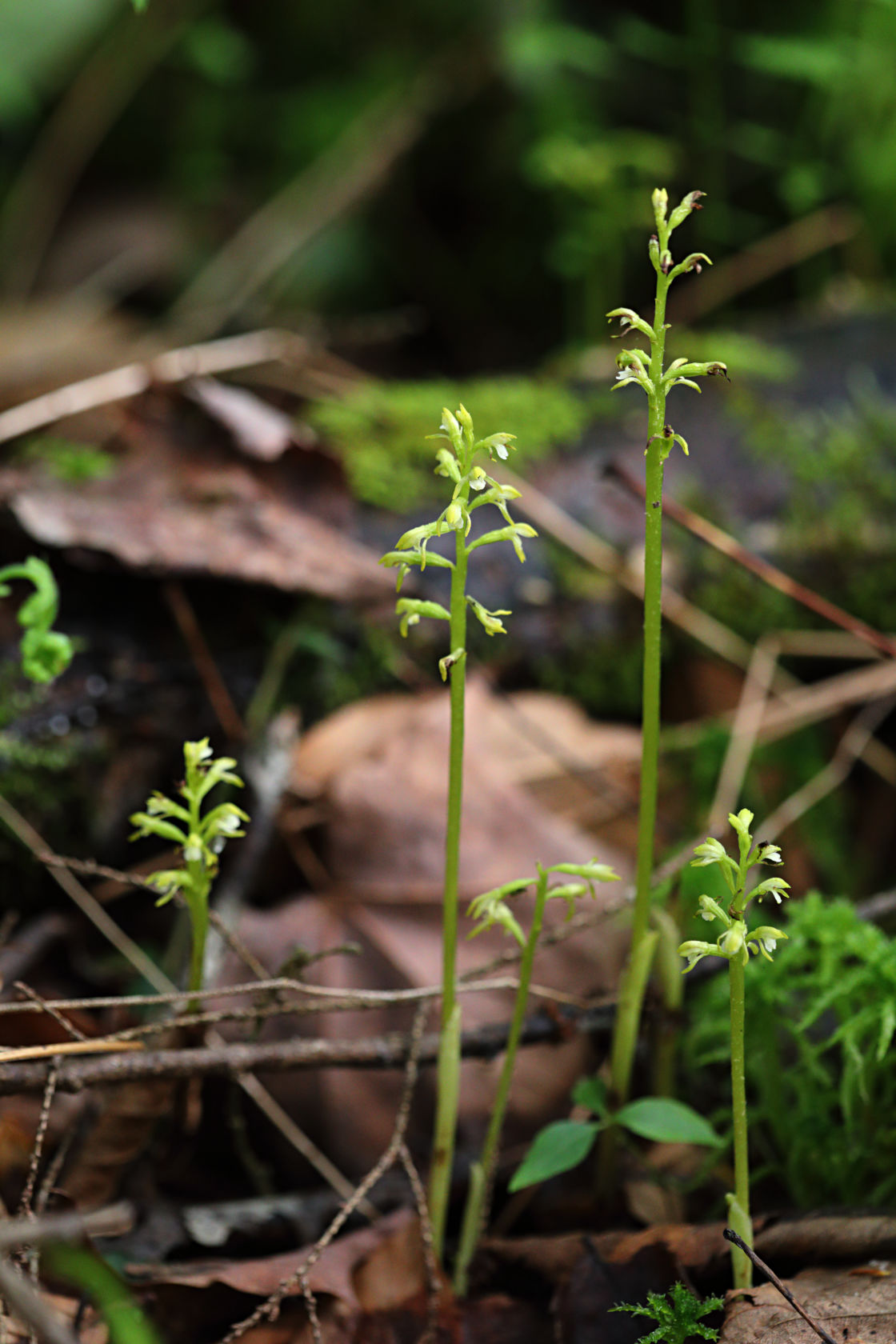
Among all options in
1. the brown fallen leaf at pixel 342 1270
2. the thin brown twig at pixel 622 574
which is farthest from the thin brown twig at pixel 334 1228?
the thin brown twig at pixel 622 574

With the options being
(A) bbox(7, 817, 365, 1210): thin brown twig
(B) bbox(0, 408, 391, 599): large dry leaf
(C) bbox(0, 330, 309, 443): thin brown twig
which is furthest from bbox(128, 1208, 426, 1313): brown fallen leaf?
(C) bbox(0, 330, 309, 443): thin brown twig

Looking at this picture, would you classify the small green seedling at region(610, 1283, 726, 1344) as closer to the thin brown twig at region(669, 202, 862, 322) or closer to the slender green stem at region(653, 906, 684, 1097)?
the slender green stem at region(653, 906, 684, 1097)

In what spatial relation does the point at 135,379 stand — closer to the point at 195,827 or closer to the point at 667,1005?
the point at 195,827

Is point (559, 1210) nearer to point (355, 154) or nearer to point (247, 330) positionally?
point (247, 330)

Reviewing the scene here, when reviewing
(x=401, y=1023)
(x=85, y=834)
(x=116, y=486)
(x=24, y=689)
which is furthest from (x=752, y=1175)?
(x=116, y=486)

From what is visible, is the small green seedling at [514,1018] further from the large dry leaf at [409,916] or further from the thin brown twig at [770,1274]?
the thin brown twig at [770,1274]
